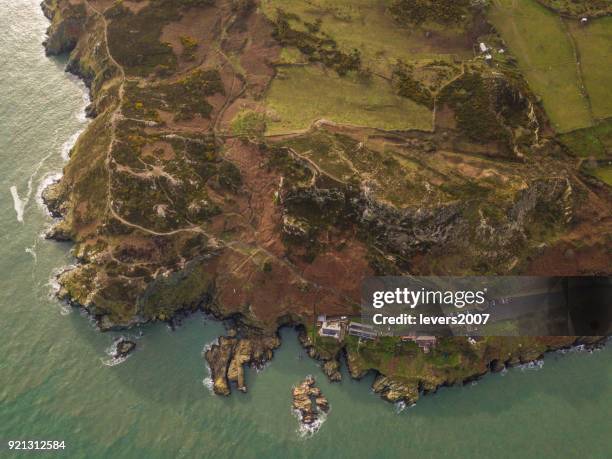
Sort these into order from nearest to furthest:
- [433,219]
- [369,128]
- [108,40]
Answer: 1. [433,219]
2. [369,128]
3. [108,40]

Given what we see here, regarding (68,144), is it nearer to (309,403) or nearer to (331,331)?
(331,331)

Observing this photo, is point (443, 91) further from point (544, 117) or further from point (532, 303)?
point (532, 303)

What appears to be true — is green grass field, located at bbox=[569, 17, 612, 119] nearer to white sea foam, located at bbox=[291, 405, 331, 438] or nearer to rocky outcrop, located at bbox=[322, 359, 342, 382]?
rocky outcrop, located at bbox=[322, 359, 342, 382]

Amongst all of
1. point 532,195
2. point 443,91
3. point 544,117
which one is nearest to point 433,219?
point 532,195

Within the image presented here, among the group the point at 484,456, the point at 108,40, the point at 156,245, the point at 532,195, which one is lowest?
the point at 484,456

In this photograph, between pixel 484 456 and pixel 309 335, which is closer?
pixel 484 456

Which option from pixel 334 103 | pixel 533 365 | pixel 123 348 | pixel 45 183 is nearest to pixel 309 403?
pixel 123 348
